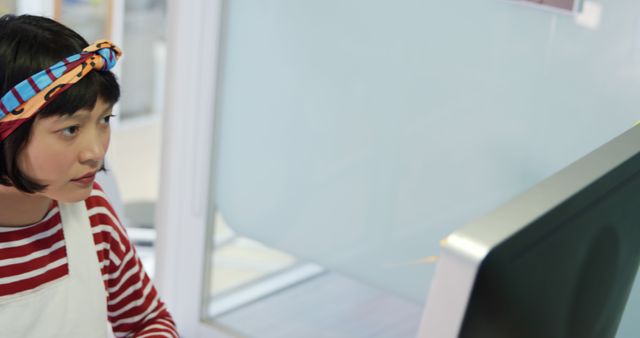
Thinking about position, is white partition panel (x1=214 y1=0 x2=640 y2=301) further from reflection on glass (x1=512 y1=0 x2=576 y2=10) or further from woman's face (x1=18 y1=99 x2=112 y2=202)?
woman's face (x1=18 y1=99 x2=112 y2=202)

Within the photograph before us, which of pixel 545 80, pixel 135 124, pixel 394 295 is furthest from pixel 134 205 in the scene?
pixel 545 80

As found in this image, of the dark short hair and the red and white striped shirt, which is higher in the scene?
the dark short hair

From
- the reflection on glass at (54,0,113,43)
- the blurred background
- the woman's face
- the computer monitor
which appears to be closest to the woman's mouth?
the woman's face

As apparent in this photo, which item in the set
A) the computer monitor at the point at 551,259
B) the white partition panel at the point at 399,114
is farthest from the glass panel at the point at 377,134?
the computer monitor at the point at 551,259

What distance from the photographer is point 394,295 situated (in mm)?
1903

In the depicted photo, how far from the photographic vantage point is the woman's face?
101 centimetres

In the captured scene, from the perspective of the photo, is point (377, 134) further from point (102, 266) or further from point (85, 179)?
point (85, 179)

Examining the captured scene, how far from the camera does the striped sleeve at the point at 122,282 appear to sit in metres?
1.22

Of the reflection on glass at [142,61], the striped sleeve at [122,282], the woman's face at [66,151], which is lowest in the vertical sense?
the reflection on glass at [142,61]

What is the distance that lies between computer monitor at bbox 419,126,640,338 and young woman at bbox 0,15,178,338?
586mm

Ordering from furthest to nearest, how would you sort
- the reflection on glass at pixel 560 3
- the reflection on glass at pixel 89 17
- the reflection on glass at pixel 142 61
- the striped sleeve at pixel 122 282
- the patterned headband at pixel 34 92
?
the reflection on glass at pixel 142 61 → the reflection on glass at pixel 89 17 → the reflection on glass at pixel 560 3 → the striped sleeve at pixel 122 282 → the patterned headband at pixel 34 92

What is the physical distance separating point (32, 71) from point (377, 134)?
0.95m

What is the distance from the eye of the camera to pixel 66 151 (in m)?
Answer: 1.02

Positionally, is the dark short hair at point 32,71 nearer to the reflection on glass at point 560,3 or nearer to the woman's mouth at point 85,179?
the woman's mouth at point 85,179
